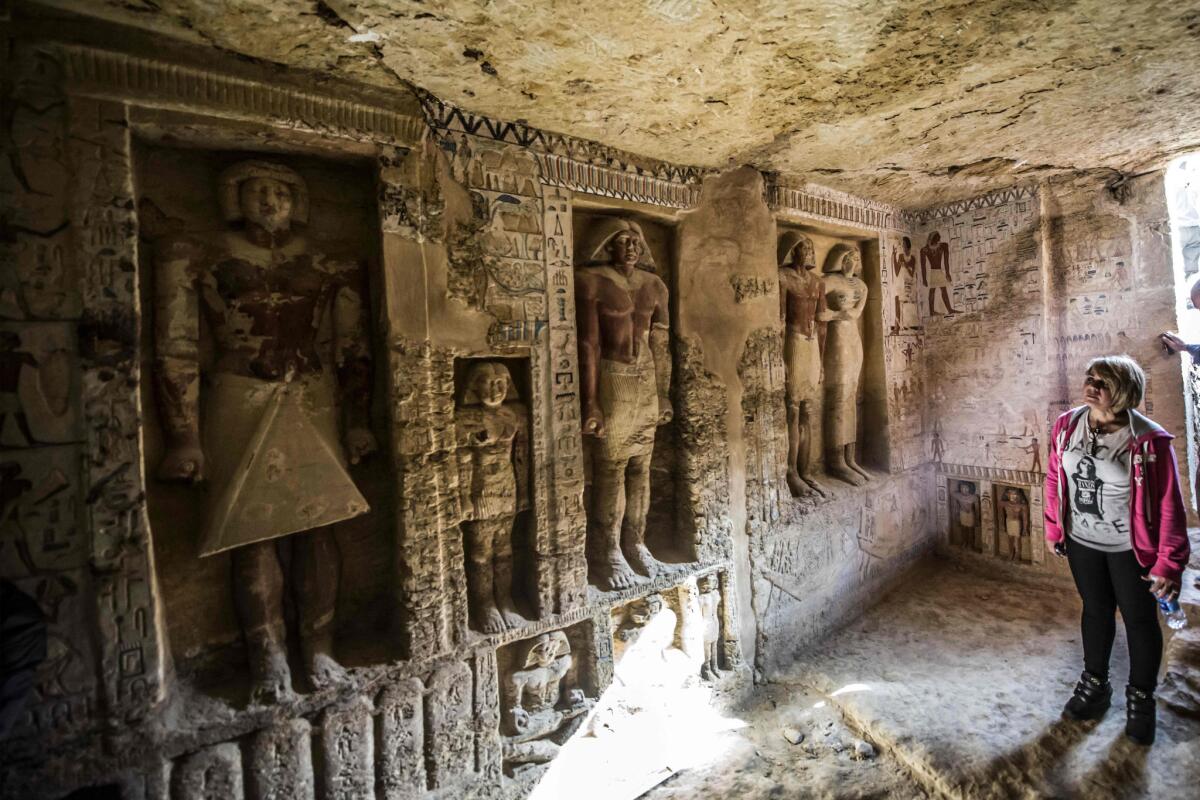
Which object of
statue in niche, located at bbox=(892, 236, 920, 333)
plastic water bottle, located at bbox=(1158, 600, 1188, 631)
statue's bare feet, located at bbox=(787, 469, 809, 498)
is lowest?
plastic water bottle, located at bbox=(1158, 600, 1188, 631)

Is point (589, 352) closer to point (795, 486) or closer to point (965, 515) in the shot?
point (795, 486)

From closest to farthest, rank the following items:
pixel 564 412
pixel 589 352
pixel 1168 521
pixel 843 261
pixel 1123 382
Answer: pixel 1168 521 < pixel 1123 382 < pixel 564 412 < pixel 589 352 < pixel 843 261

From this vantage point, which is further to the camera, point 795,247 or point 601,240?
point 795,247

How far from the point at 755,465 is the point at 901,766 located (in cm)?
189

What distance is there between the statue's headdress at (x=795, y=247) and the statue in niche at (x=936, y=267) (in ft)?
5.70

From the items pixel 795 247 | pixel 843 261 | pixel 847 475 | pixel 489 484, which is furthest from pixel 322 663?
pixel 843 261

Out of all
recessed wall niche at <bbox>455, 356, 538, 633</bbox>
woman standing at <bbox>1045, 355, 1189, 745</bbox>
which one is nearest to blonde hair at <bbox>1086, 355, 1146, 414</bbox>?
woman standing at <bbox>1045, 355, 1189, 745</bbox>

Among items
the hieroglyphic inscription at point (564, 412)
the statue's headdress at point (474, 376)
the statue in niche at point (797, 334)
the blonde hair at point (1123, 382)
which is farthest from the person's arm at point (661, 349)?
the blonde hair at point (1123, 382)

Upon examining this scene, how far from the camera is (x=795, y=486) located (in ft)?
14.4

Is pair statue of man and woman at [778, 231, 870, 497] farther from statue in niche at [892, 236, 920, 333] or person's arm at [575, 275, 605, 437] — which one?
person's arm at [575, 275, 605, 437]

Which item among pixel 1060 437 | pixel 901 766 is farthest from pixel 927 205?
pixel 901 766

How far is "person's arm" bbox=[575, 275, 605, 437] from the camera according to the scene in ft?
10.9

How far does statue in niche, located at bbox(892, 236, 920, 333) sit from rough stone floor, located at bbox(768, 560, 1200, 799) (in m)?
2.48

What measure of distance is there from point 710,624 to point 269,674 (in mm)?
2597
